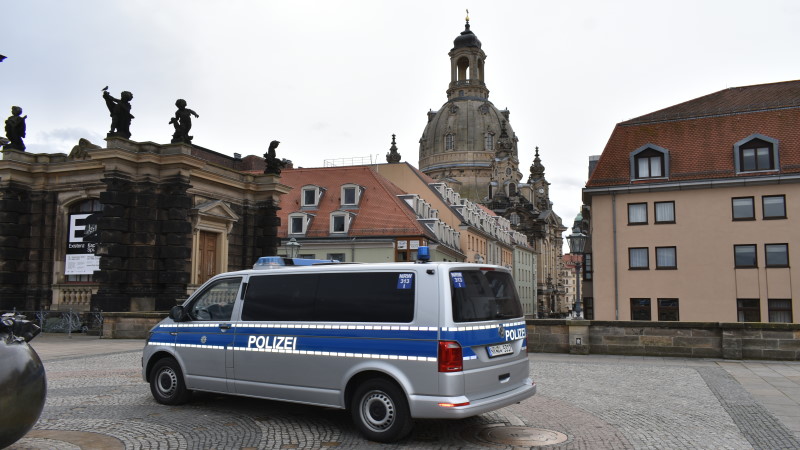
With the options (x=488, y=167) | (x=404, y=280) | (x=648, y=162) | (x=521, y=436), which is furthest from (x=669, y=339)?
(x=488, y=167)

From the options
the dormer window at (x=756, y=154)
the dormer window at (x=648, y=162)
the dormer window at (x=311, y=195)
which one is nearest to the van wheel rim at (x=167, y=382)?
the dormer window at (x=648, y=162)

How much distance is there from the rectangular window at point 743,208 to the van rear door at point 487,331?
28.8m

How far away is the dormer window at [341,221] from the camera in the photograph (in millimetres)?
46500

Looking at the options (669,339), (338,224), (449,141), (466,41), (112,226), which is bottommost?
(669,339)

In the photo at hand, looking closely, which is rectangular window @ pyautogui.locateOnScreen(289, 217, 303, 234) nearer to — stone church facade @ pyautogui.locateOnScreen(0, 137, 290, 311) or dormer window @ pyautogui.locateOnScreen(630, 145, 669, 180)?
stone church facade @ pyautogui.locateOnScreen(0, 137, 290, 311)

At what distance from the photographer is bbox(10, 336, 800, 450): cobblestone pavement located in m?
7.46

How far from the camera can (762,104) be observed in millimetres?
36625

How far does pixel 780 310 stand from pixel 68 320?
31.8m

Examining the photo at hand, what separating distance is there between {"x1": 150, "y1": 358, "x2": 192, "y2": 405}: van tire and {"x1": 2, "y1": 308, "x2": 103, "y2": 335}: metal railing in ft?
52.0

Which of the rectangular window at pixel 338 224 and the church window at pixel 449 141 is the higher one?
the church window at pixel 449 141

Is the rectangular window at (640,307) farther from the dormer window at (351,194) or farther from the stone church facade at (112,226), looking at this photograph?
the dormer window at (351,194)

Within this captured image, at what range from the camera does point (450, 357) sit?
712 cm

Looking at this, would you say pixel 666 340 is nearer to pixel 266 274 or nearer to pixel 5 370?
pixel 266 274

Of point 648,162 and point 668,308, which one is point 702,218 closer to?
point 648,162
